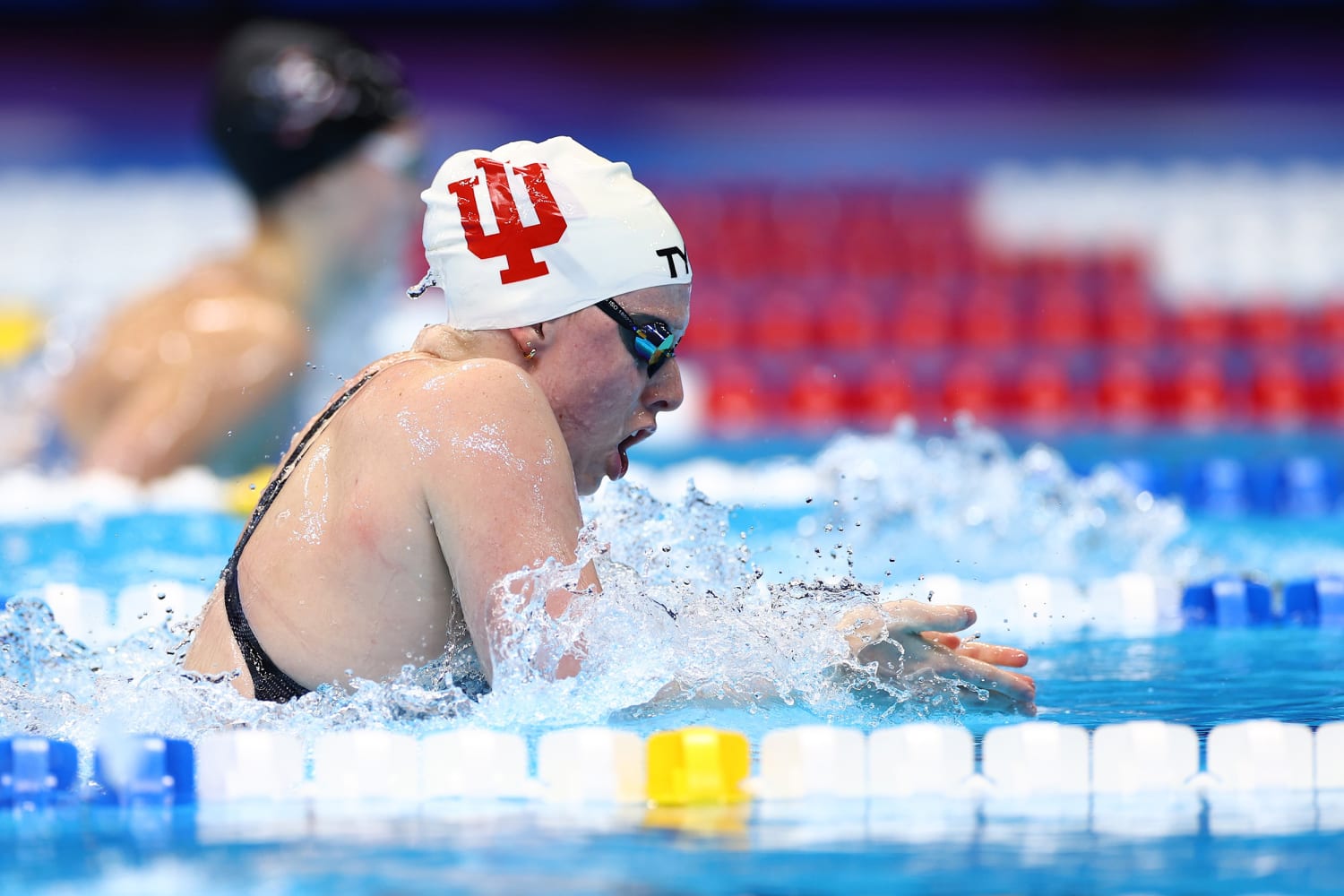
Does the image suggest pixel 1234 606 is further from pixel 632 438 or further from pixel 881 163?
pixel 881 163

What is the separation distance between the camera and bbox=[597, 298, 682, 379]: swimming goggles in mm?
2322

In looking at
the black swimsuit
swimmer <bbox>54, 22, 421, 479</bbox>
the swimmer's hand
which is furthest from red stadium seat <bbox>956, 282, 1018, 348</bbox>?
the black swimsuit

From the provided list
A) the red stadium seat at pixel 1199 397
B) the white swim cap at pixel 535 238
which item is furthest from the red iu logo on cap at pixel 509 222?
the red stadium seat at pixel 1199 397

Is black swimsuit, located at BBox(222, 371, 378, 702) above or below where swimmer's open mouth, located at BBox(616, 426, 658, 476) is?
below

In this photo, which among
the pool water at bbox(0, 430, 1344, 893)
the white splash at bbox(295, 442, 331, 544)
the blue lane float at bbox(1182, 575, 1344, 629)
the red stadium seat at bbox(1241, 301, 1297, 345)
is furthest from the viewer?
the red stadium seat at bbox(1241, 301, 1297, 345)

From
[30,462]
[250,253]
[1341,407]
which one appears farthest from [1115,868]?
[1341,407]

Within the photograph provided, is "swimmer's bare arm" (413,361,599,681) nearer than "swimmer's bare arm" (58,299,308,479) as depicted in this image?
Yes

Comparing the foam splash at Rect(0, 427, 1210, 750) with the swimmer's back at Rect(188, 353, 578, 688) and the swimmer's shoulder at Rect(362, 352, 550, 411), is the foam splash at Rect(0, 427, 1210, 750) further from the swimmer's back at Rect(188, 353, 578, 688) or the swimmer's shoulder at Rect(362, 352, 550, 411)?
the swimmer's shoulder at Rect(362, 352, 550, 411)

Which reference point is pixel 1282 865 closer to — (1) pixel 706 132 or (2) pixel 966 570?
(2) pixel 966 570

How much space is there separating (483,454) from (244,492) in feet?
10.6

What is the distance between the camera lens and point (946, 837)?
6.23 feet

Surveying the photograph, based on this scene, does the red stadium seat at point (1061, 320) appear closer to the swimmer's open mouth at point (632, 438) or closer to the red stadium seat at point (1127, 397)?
the red stadium seat at point (1127, 397)

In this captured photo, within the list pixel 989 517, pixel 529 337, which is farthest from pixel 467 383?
pixel 989 517

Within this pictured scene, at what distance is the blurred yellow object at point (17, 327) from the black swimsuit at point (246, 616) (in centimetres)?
565
